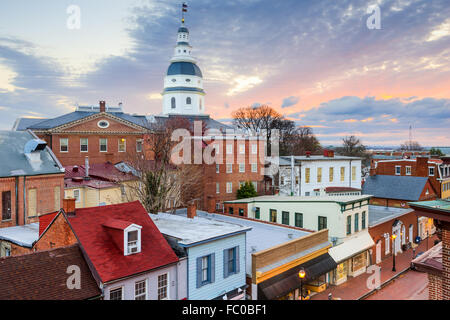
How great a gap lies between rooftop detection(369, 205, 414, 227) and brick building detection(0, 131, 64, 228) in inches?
1137

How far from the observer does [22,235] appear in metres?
21.5

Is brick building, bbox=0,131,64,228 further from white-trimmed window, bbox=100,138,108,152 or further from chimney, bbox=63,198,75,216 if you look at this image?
chimney, bbox=63,198,75,216

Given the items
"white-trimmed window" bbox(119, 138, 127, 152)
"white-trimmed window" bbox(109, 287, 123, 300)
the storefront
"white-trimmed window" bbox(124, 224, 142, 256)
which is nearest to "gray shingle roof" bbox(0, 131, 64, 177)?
"white-trimmed window" bbox(119, 138, 127, 152)

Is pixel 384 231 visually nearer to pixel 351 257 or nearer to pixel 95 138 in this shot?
pixel 351 257

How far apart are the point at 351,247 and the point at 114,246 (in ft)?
58.8

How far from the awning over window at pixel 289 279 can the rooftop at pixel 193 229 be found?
10.0 ft

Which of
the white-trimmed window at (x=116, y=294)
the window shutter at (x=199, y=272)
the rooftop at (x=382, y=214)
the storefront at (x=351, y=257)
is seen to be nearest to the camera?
the white-trimmed window at (x=116, y=294)

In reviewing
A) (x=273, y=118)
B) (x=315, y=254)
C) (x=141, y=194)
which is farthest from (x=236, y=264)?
(x=273, y=118)

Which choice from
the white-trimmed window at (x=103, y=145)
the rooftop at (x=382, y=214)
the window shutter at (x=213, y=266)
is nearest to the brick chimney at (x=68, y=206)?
the window shutter at (x=213, y=266)

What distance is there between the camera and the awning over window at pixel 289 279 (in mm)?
16453

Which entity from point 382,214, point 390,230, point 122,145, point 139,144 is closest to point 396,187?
point 382,214

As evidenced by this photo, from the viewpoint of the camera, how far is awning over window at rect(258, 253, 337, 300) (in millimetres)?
16453

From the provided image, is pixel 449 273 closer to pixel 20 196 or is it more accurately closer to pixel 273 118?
pixel 20 196

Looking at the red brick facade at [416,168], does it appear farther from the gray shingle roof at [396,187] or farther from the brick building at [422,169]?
the gray shingle roof at [396,187]
